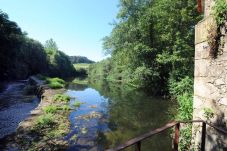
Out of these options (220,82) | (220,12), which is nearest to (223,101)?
(220,82)

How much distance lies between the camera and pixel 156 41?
2236cm

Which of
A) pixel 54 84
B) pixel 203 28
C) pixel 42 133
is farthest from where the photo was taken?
pixel 54 84

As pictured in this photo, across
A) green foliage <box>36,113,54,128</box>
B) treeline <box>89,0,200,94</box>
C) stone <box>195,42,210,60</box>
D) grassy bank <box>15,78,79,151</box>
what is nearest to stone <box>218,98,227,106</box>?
stone <box>195,42,210,60</box>

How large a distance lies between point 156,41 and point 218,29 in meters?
18.0

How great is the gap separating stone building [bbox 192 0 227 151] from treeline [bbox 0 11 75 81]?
92.4 ft

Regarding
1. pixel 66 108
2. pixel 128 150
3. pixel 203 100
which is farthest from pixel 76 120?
pixel 203 100

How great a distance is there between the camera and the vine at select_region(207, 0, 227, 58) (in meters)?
4.46

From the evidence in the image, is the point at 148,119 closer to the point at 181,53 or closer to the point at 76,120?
the point at 76,120

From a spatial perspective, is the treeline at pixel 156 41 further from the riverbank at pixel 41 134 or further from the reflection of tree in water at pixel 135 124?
the riverbank at pixel 41 134

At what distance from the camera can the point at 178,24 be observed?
18562mm

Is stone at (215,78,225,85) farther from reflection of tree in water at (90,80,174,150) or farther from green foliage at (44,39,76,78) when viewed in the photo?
green foliage at (44,39,76,78)

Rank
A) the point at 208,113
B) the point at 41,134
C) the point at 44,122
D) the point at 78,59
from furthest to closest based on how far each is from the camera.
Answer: the point at 78,59 < the point at 44,122 < the point at 41,134 < the point at 208,113

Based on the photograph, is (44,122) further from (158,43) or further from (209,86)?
(158,43)

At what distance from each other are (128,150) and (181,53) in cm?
1161
